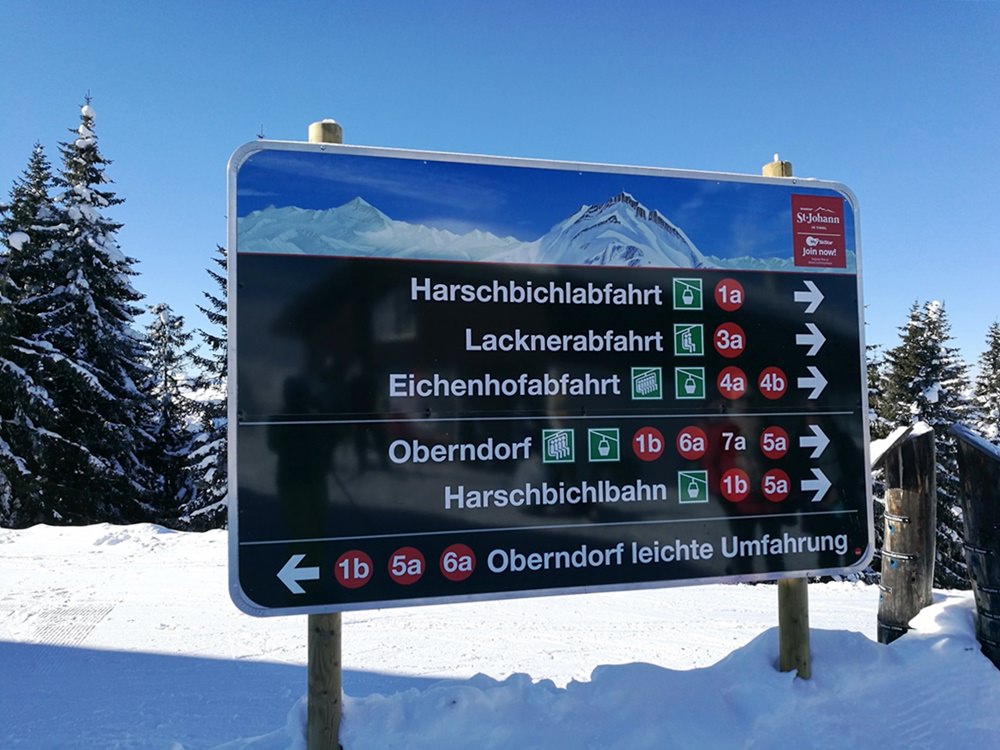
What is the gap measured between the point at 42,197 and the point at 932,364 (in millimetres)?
Answer: 34956

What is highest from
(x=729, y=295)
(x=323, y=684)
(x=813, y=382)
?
(x=729, y=295)

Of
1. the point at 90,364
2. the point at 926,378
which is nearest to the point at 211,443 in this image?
the point at 90,364

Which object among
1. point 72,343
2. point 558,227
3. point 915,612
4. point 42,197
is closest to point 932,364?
point 915,612

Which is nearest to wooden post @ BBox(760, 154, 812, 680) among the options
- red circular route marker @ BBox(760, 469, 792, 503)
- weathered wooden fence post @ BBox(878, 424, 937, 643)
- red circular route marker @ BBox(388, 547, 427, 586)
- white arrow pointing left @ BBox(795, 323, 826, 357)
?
red circular route marker @ BBox(760, 469, 792, 503)

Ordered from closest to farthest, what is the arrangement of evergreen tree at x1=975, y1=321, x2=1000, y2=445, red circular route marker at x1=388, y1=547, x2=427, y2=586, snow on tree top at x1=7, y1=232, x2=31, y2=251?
red circular route marker at x1=388, y1=547, x2=427, y2=586, snow on tree top at x1=7, y1=232, x2=31, y2=251, evergreen tree at x1=975, y1=321, x2=1000, y2=445

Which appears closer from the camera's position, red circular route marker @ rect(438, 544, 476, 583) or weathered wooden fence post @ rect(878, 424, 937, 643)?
red circular route marker @ rect(438, 544, 476, 583)

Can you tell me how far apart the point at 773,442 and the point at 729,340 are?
63cm

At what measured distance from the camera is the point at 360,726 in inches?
128

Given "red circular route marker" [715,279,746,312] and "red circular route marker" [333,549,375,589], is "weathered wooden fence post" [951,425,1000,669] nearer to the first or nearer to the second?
"red circular route marker" [715,279,746,312]

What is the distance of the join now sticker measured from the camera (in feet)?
12.7

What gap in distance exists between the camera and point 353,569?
123 inches

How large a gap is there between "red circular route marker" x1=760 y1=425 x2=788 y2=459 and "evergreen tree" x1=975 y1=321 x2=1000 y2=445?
1546 inches

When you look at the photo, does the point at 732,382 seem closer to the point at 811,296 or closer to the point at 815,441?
the point at 815,441

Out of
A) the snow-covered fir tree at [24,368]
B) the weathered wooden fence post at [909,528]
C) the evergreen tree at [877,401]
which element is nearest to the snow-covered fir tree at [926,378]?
the evergreen tree at [877,401]
